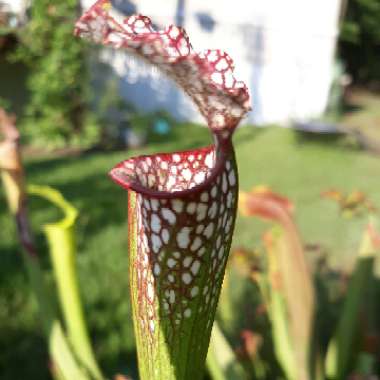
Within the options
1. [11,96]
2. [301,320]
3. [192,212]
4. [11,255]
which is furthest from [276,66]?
[192,212]

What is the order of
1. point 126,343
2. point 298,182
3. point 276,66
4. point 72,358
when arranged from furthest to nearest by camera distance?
1. point 276,66
2. point 298,182
3. point 126,343
4. point 72,358

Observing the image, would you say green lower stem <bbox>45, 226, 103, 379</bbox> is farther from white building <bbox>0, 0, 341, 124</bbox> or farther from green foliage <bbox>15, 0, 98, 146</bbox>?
white building <bbox>0, 0, 341, 124</bbox>

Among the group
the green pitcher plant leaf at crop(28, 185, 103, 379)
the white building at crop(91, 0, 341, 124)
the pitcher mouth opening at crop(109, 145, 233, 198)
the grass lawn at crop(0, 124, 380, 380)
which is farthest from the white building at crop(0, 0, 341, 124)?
the pitcher mouth opening at crop(109, 145, 233, 198)

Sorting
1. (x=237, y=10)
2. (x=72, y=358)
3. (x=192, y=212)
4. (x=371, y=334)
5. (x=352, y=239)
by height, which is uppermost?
(x=237, y=10)

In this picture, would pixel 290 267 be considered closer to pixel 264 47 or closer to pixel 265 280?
pixel 265 280

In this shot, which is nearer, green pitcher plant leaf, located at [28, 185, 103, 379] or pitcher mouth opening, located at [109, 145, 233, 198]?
pitcher mouth opening, located at [109, 145, 233, 198]

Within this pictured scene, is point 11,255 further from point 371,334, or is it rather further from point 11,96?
point 11,96
